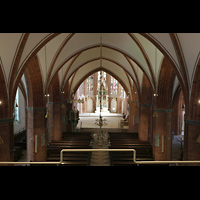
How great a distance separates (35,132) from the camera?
12992 mm

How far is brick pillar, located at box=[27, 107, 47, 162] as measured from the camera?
1289 centimetres

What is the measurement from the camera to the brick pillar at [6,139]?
8734mm

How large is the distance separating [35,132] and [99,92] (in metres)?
5.09

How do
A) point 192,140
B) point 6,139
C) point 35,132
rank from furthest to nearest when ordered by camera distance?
1. point 35,132
2. point 192,140
3. point 6,139

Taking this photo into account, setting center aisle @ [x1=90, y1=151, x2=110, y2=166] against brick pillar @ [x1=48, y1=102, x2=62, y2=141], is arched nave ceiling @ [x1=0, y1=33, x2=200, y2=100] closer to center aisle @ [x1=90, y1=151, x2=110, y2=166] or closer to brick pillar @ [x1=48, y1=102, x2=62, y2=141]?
brick pillar @ [x1=48, y1=102, x2=62, y2=141]

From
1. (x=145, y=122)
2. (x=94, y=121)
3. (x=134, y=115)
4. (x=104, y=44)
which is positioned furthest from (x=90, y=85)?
(x=104, y=44)

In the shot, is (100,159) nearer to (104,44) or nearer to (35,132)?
(35,132)

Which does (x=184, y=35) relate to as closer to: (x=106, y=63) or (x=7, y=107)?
(x=7, y=107)

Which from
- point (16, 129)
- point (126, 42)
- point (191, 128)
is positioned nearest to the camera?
point (191, 128)

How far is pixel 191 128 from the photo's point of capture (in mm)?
9078

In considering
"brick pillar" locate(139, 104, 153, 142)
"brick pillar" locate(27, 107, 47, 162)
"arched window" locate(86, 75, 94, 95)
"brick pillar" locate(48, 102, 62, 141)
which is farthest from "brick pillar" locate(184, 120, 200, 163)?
"arched window" locate(86, 75, 94, 95)

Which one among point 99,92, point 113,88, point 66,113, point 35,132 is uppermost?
point 113,88

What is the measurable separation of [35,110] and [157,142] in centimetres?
865

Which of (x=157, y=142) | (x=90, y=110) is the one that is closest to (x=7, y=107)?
(x=157, y=142)
